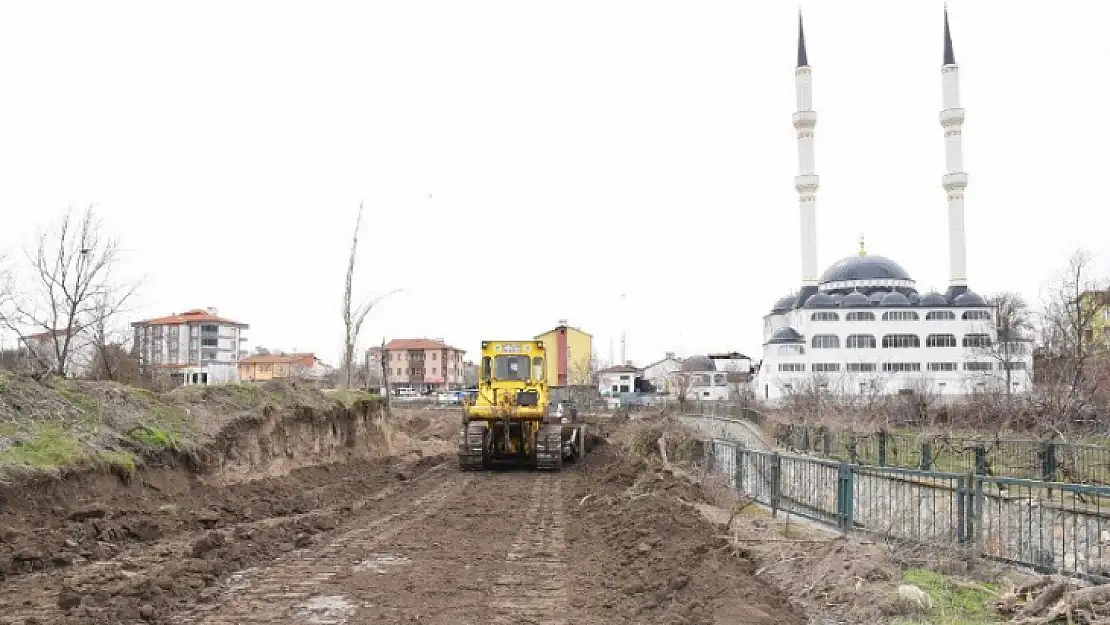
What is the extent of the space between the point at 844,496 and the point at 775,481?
7.54 feet

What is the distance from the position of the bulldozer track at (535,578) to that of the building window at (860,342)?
239ft

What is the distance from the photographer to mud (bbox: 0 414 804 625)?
7754 millimetres

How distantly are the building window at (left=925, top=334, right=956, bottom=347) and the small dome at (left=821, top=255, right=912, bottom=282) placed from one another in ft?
30.4

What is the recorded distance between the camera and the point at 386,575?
31.0ft

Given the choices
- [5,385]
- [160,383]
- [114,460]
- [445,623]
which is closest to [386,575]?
[445,623]

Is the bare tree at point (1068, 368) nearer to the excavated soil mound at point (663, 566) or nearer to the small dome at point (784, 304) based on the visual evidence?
the excavated soil mound at point (663, 566)

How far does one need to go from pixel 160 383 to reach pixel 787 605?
69.9 feet

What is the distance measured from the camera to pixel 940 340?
3238 inches

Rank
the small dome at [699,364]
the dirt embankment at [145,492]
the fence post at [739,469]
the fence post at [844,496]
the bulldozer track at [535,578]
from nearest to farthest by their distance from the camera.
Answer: the bulldozer track at [535,578] → the dirt embankment at [145,492] → the fence post at [844,496] → the fence post at [739,469] → the small dome at [699,364]

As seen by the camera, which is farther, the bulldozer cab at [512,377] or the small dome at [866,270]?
the small dome at [866,270]

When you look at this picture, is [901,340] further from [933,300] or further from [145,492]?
[145,492]

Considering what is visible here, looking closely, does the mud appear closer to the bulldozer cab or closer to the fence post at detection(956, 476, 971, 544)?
the fence post at detection(956, 476, 971, 544)

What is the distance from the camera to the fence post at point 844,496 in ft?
34.9

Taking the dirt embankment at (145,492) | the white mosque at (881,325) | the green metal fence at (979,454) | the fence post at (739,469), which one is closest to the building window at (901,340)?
the white mosque at (881,325)
